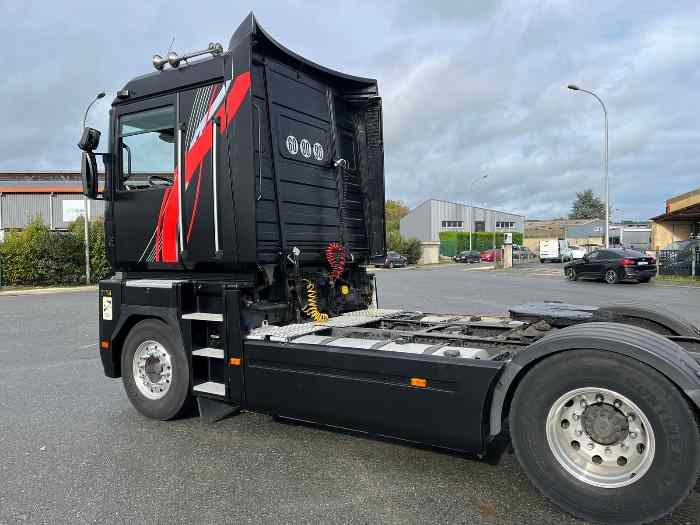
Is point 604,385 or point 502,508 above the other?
point 604,385

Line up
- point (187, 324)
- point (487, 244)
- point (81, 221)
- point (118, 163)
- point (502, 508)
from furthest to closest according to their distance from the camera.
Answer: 1. point (487, 244)
2. point (81, 221)
3. point (118, 163)
4. point (187, 324)
5. point (502, 508)

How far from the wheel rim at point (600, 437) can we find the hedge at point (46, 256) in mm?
25326

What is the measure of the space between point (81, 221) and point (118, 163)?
25.3m

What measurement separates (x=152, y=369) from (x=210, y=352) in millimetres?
821

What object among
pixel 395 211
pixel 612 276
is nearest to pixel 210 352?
pixel 612 276

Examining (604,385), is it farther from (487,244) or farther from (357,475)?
(487,244)

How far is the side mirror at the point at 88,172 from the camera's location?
5.18m

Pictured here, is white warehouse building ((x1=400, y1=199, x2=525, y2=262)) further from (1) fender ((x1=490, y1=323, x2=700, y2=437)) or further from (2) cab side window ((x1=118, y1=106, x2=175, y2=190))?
(1) fender ((x1=490, y1=323, x2=700, y2=437))

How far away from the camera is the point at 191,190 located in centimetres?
478

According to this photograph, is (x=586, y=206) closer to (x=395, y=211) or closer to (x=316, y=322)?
(x=395, y=211)

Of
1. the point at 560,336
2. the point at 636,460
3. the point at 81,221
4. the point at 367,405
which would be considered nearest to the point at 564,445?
the point at 636,460

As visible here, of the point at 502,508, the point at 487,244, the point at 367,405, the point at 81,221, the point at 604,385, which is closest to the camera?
the point at 604,385

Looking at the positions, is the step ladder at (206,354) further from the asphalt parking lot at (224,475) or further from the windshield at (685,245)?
the windshield at (685,245)

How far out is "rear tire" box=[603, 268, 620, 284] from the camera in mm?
22156
